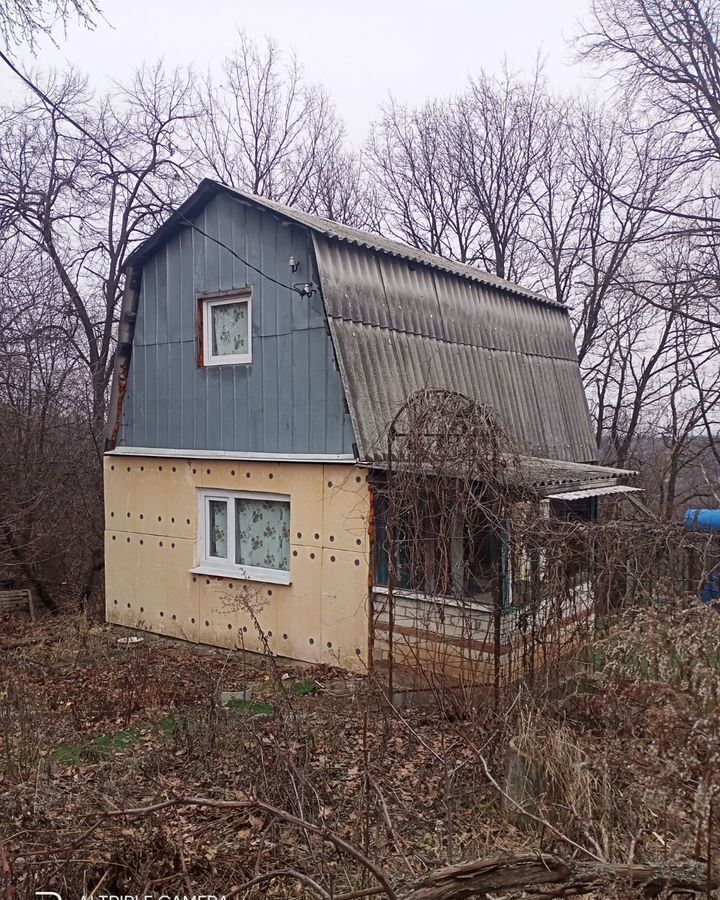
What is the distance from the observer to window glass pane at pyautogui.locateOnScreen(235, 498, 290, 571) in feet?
33.1

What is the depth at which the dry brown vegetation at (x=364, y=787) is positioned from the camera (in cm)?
302

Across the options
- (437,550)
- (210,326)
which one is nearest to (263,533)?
(437,550)

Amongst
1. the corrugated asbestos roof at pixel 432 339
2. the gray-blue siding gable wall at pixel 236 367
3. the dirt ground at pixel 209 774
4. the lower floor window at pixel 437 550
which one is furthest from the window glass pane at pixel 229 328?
the dirt ground at pixel 209 774

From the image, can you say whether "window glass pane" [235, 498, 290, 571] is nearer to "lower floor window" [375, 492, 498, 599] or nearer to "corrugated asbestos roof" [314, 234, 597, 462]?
"lower floor window" [375, 492, 498, 599]

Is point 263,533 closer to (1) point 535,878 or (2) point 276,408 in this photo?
(2) point 276,408

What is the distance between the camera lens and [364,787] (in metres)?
4.61

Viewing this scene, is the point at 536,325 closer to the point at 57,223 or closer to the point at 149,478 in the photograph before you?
the point at 149,478

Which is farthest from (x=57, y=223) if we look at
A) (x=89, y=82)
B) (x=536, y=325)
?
(x=536, y=325)

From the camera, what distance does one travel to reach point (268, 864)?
14.1ft

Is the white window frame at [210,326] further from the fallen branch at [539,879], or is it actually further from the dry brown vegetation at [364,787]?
the fallen branch at [539,879]

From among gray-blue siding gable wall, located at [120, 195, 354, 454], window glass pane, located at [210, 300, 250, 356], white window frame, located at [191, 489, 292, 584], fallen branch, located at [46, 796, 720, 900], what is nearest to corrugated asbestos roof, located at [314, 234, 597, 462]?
gray-blue siding gable wall, located at [120, 195, 354, 454]

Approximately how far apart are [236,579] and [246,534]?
2.19 ft

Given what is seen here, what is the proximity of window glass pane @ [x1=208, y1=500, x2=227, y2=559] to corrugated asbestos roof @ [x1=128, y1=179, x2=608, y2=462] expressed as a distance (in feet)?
10.1

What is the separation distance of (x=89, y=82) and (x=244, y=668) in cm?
1498
